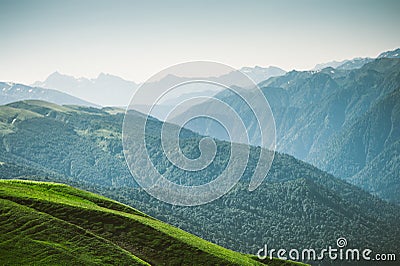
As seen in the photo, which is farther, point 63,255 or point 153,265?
point 153,265

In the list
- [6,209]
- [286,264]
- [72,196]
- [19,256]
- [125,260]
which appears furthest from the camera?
[286,264]

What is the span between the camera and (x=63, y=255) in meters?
43.0

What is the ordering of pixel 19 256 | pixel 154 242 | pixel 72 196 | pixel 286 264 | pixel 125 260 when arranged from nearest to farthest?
pixel 19 256 → pixel 125 260 → pixel 154 242 → pixel 72 196 → pixel 286 264

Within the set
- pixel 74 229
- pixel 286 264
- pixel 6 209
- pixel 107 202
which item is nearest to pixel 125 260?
pixel 74 229

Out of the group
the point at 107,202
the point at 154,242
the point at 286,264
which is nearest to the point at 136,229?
the point at 154,242

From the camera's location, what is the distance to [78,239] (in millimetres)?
47156

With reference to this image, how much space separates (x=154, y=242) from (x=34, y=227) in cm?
1440

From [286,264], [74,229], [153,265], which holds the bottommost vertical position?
[286,264]

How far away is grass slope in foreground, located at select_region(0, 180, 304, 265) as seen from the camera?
4344 cm

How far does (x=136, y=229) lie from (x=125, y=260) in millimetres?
11964

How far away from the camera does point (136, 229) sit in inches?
2240

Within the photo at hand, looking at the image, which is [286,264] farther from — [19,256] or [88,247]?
[19,256]

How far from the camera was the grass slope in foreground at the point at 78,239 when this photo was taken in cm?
→ 4344

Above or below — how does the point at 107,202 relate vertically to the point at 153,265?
above
